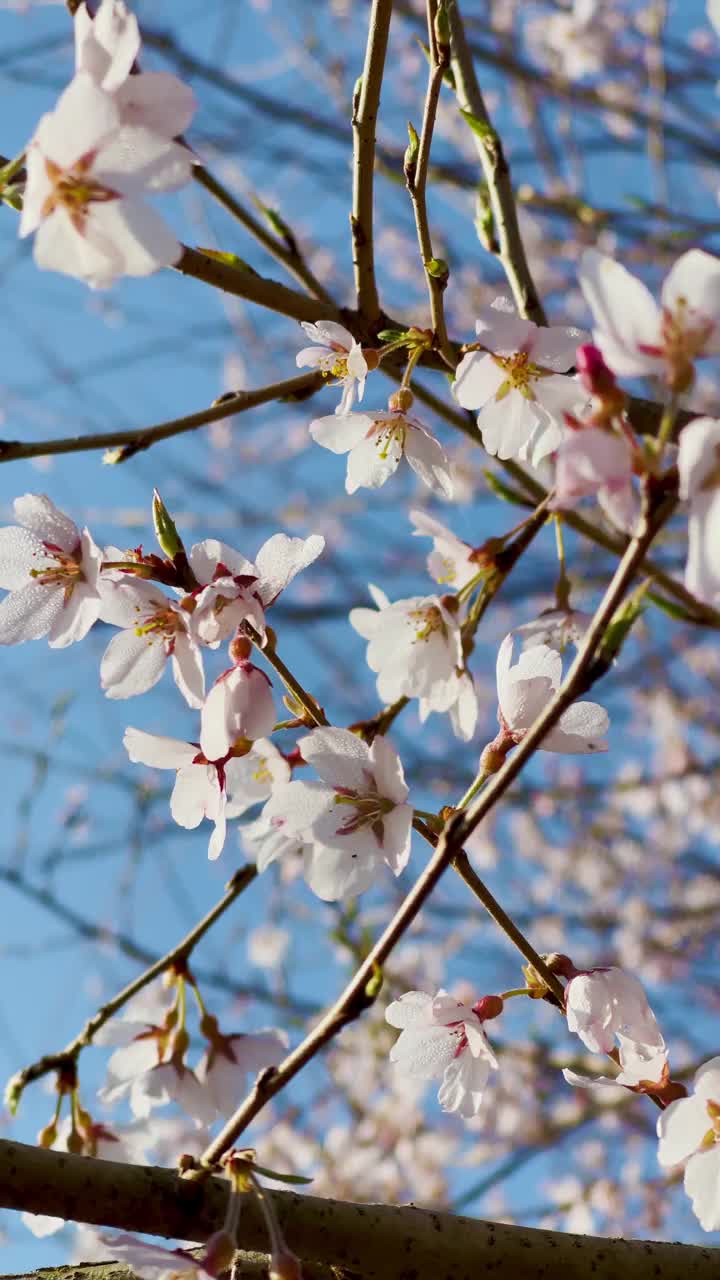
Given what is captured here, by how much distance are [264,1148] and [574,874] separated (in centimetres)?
312

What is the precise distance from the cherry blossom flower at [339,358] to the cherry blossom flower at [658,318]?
41cm

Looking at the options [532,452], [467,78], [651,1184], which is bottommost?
[651,1184]

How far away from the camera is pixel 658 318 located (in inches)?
33.7

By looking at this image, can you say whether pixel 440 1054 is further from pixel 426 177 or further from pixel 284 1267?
pixel 426 177

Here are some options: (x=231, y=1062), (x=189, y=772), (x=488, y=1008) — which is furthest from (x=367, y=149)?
(x=231, y=1062)

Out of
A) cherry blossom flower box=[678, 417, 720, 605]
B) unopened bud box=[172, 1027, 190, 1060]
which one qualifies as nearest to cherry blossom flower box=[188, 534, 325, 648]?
cherry blossom flower box=[678, 417, 720, 605]

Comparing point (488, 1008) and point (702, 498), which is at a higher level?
point (702, 498)

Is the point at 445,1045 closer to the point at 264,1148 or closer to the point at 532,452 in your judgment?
the point at 532,452

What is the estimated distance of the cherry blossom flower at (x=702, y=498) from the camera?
2.55 feet

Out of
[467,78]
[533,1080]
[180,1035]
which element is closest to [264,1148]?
[533,1080]

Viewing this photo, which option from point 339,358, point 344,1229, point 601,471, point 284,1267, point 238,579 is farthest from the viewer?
point 339,358

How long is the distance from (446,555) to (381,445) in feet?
0.94

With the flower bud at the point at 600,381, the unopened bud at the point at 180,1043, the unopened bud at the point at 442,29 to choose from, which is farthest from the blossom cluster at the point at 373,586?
the unopened bud at the point at 180,1043

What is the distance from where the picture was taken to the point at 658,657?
5699 millimetres
